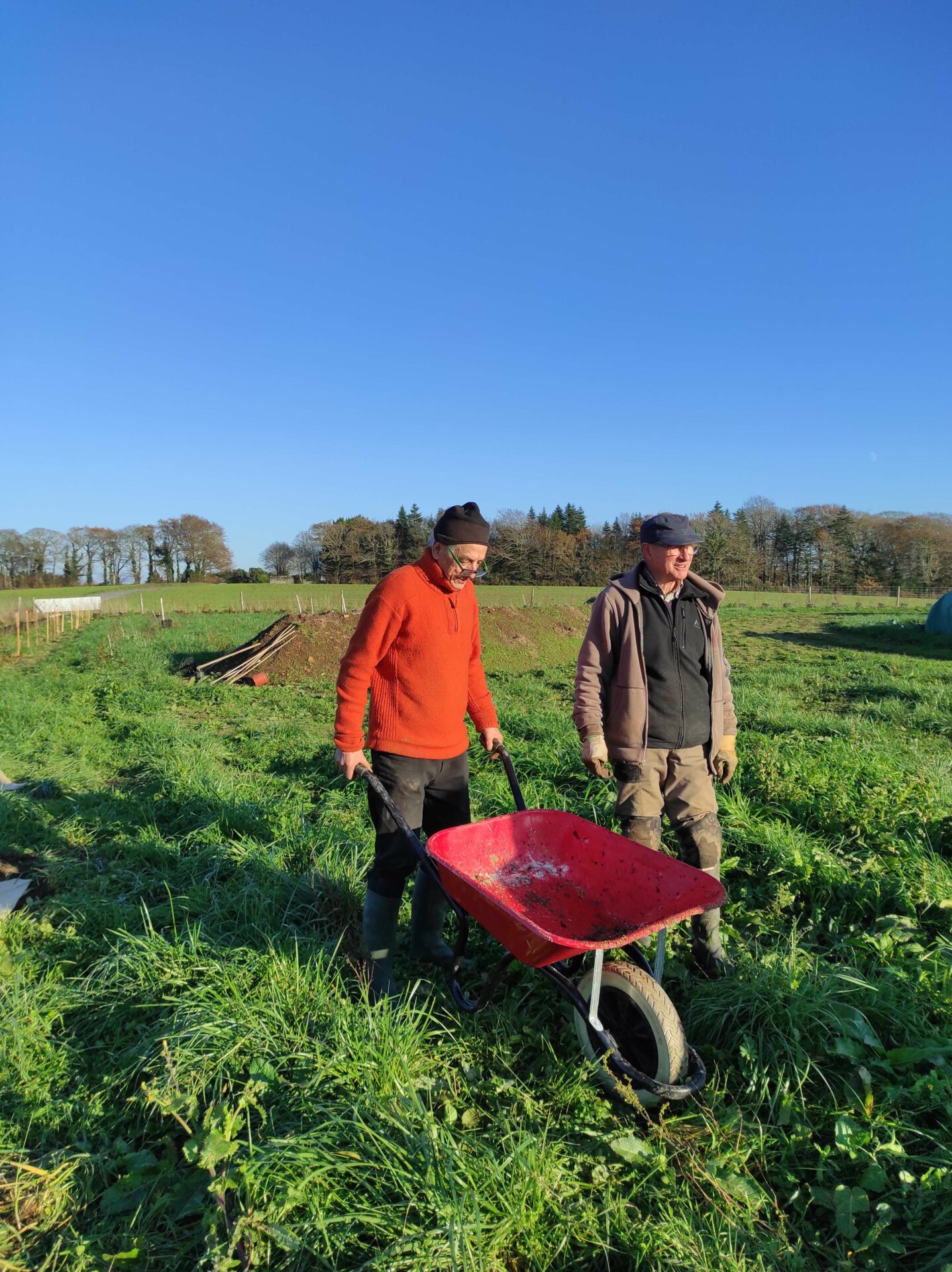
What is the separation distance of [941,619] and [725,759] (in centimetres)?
1859

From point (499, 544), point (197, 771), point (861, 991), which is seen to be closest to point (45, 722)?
point (197, 771)

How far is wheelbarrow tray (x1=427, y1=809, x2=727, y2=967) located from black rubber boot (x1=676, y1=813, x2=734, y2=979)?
1.57 feet

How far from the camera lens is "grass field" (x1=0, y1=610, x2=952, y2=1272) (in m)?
1.84

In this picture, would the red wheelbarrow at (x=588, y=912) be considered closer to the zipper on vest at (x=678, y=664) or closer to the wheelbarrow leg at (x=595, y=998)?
the wheelbarrow leg at (x=595, y=998)

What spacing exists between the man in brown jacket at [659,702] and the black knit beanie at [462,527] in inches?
24.9

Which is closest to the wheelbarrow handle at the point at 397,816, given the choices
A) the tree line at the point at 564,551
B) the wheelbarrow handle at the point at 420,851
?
the wheelbarrow handle at the point at 420,851

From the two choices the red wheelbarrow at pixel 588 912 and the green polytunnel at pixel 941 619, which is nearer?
the red wheelbarrow at pixel 588 912

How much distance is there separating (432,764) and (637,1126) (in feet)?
4.70

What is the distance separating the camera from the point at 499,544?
54.7 meters

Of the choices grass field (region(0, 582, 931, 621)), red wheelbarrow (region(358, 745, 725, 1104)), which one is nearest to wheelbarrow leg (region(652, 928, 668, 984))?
red wheelbarrow (region(358, 745, 725, 1104))

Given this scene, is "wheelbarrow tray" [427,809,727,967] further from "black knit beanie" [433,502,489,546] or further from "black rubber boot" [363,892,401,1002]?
"black knit beanie" [433,502,489,546]

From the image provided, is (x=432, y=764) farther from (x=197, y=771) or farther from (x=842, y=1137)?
(x=197, y=771)

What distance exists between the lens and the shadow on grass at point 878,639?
1633 centimetres

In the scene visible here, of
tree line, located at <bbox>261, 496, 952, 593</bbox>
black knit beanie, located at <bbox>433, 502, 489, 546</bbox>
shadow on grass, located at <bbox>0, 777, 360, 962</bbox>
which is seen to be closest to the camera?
black knit beanie, located at <bbox>433, 502, 489, 546</bbox>
